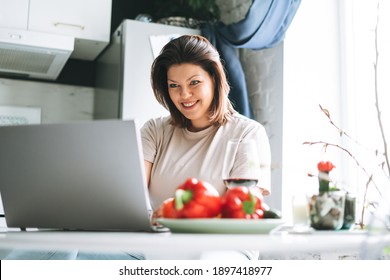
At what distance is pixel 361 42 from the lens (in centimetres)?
264

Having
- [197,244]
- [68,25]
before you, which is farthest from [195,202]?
[68,25]

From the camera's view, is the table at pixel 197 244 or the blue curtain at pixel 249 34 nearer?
the table at pixel 197 244

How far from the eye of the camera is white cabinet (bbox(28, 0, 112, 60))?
3.08 m

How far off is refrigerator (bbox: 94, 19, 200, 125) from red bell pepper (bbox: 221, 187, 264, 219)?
200 centimetres

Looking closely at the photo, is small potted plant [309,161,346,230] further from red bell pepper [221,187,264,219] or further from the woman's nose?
the woman's nose

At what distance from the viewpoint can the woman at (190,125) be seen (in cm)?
183

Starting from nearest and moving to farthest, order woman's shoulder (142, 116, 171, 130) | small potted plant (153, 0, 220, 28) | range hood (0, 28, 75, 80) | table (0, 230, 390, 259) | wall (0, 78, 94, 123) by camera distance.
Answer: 1. table (0, 230, 390, 259)
2. woman's shoulder (142, 116, 171, 130)
3. range hood (0, 28, 75, 80)
4. small potted plant (153, 0, 220, 28)
5. wall (0, 78, 94, 123)

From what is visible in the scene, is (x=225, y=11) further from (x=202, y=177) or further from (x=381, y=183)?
(x=202, y=177)

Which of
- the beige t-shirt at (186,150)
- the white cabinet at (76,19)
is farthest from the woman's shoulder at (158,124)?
the white cabinet at (76,19)

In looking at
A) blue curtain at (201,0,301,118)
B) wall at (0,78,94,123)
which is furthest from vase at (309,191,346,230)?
wall at (0,78,94,123)

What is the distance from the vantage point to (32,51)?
300cm

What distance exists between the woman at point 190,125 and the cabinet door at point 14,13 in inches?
54.3

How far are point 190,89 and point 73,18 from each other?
5.04 ft

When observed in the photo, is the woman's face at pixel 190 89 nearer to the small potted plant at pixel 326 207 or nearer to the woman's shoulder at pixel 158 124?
the woman's shoulder at pixel 158 124
